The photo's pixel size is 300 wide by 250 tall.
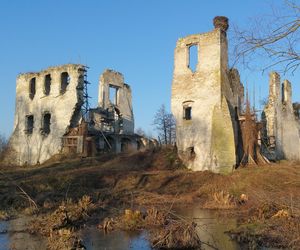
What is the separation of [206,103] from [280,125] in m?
8.49

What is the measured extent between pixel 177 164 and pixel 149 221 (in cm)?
1236

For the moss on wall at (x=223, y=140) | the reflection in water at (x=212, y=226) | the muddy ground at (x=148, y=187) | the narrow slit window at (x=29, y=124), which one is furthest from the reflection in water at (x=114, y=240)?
the narrow slit window at (x=29, y=124)

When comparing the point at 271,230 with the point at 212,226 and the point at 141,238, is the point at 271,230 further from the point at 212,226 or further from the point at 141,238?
the point at 141,238

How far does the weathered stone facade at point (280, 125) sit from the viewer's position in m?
28.2

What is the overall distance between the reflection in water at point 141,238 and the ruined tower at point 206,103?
993cm

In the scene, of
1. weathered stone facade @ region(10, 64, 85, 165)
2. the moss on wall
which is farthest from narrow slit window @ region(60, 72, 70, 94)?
the moss on wall

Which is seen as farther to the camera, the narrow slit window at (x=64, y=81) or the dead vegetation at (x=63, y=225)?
the narrow slit window at (x=64, y=81)

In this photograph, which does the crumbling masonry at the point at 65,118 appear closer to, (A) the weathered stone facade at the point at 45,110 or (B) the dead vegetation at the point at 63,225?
(A) the weathered stone facade at the point at 45,110

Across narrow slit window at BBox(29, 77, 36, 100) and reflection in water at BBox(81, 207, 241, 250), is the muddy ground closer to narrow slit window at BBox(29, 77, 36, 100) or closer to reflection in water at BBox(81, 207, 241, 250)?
reflection in water at BBox(81, 207, 241, 250)

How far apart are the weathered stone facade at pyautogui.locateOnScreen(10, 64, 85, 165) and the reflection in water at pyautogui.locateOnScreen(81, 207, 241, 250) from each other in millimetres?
17544

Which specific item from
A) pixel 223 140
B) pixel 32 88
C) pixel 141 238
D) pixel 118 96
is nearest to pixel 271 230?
pixel 141 238

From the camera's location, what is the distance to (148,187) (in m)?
20.3

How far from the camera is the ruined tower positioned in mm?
22859

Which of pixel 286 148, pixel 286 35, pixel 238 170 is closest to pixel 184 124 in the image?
pixel 238 170
